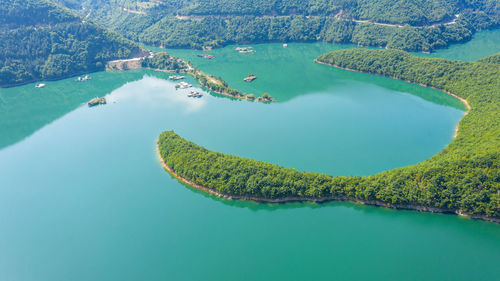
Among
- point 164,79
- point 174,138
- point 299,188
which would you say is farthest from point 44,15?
point 299,188

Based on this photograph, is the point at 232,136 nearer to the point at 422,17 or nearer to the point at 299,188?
the point at 299,188

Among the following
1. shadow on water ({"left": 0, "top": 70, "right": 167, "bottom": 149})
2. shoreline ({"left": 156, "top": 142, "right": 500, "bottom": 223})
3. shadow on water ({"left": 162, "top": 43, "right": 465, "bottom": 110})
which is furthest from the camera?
shadow on water ({"left": 162, "top": 43, "right": 465, "bottom": 110})

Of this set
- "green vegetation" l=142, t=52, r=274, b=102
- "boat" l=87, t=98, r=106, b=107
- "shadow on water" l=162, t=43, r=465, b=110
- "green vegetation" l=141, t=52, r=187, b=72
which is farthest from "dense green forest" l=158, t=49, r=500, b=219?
"green vegetation" l=141, t=52, r=187, b=72

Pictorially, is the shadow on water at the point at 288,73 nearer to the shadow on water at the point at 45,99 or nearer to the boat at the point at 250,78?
the boat at the point at 250,78

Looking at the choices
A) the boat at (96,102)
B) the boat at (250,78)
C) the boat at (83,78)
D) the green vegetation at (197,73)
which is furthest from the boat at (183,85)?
the boat at (83,78)

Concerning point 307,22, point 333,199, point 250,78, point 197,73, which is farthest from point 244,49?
point 333,199

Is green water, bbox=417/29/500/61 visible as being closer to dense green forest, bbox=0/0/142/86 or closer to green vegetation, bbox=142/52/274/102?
green vegetation, bbox=142/52/274/102

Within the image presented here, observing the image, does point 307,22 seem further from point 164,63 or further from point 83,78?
point 83,78
